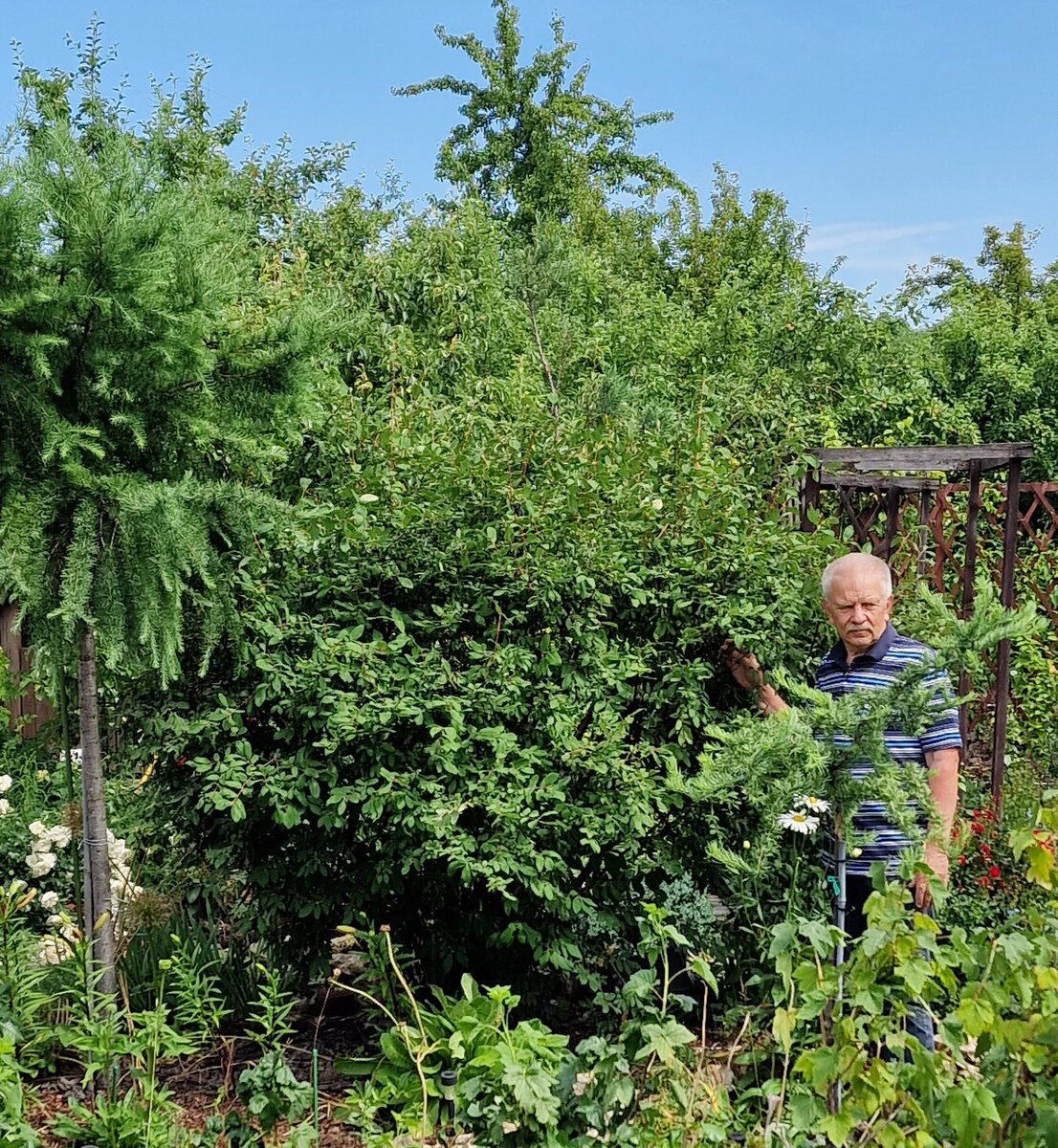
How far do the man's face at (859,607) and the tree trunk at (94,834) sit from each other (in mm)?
2023

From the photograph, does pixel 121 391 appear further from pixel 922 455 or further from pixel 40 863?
pixel 922 455

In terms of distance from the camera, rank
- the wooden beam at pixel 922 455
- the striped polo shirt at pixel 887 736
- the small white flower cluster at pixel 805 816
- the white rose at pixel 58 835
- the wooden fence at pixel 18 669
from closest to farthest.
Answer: the small white flower cluster at pixel 805 816 < the striped polo shirt at pixel 887 736 < the white rose at pixel 58 835 < the wooden beam at pixel 922 455 < the wooden fence at pixel 18 669

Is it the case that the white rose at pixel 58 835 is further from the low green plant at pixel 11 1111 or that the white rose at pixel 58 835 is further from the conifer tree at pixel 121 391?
the low green plant at pixel 11 1111

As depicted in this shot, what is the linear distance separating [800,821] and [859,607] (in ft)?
1.98

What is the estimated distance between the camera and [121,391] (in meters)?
2.71

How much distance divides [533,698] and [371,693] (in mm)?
486

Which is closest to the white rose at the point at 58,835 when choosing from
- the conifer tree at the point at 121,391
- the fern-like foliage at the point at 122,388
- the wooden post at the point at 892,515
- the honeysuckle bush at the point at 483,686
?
the honeysuckle bush at the point at 483,686

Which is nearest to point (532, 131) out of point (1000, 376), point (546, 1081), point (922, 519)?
point (1000, 376)

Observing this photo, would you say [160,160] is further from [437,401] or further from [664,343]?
[664,343]

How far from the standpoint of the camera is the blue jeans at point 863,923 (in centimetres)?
288

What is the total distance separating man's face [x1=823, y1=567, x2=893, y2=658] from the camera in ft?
9.91

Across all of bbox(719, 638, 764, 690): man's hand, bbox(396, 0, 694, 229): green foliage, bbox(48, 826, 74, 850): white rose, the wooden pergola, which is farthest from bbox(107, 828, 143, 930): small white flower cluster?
bbox(396, 0, 694, 229): green foliage

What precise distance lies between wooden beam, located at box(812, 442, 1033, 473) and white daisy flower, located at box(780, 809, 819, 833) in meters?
1.83

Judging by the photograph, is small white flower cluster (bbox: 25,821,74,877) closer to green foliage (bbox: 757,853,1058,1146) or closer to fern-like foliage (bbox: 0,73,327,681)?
fern-like foliage (bbox: 0,73,327,681)
